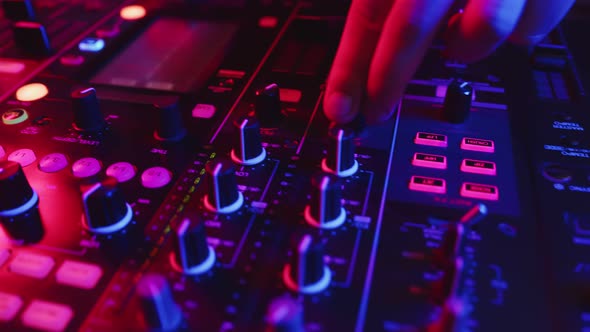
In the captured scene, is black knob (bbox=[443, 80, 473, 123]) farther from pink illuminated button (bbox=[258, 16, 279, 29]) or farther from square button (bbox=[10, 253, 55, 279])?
square button (bbox=[10, 253, 55, 279])

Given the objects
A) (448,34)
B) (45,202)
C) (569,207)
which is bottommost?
(569,207)

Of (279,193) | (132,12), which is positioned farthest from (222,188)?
(132,12)

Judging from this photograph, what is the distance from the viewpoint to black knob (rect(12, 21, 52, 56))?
3.54 ft

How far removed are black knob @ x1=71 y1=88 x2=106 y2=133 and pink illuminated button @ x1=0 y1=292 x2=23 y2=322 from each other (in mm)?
327

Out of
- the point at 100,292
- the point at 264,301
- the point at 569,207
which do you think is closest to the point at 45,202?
the point at 100,292

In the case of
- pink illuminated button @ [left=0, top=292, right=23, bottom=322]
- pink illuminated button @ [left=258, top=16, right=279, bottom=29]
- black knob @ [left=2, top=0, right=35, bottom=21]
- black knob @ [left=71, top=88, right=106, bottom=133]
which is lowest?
pink illuminated button @ [left=0, top=292, right=23, bottom=322]

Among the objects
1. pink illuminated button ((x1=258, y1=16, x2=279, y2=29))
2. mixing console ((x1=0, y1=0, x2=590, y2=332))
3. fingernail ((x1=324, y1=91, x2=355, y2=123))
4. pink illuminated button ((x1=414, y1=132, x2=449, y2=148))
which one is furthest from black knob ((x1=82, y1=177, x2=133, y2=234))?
pink illuminated button ((x1=258, y1=16, x2=279, y2=29))

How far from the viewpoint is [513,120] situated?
2.97 ft

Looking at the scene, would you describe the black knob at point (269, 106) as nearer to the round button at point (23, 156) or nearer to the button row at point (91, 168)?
the button row at point (91, 168)

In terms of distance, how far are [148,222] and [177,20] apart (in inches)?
24.5

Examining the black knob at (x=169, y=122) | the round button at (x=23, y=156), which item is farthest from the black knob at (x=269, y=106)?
the round button at (x=23, y=156)

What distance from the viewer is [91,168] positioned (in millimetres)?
816

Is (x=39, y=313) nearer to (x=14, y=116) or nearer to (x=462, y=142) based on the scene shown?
(x=14, y=116)

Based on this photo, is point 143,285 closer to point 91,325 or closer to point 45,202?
point 91,325
